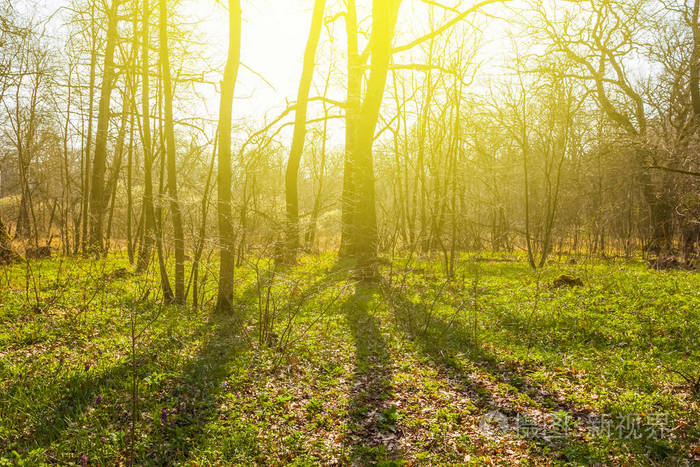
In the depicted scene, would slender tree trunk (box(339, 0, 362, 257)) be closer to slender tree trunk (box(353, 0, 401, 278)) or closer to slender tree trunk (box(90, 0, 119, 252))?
slender tree trunk (box(353, 0, 401, 278))

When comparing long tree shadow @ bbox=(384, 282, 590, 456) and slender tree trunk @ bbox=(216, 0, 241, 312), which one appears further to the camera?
slender tree trunk @ bbox=(216, 0, 241, 312)

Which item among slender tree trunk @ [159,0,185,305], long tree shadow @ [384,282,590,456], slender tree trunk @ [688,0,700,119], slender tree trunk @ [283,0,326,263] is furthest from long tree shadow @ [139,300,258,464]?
slender tree trunk @ [688,0,700,119]

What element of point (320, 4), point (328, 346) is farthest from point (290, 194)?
point (328, 346)

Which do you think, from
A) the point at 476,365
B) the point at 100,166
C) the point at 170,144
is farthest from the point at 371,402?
the point at 100,166

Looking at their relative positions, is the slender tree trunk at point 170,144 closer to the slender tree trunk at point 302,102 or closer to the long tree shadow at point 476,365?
the long tree shadow at point 476,365

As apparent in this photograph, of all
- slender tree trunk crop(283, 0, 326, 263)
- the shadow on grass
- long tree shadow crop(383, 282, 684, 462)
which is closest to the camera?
the shadow on grass

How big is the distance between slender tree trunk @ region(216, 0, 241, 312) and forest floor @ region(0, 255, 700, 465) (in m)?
0.70

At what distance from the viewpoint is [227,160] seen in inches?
310

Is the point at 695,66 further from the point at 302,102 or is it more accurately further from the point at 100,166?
the point at 100,166

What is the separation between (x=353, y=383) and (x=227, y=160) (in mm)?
4651

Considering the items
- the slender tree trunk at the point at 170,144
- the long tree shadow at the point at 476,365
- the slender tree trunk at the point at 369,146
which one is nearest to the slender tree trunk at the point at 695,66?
the slender tree trunk at the point at 369,146

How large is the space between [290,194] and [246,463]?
450 inches

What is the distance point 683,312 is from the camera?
7.31 meters

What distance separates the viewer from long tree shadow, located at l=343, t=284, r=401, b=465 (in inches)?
160
